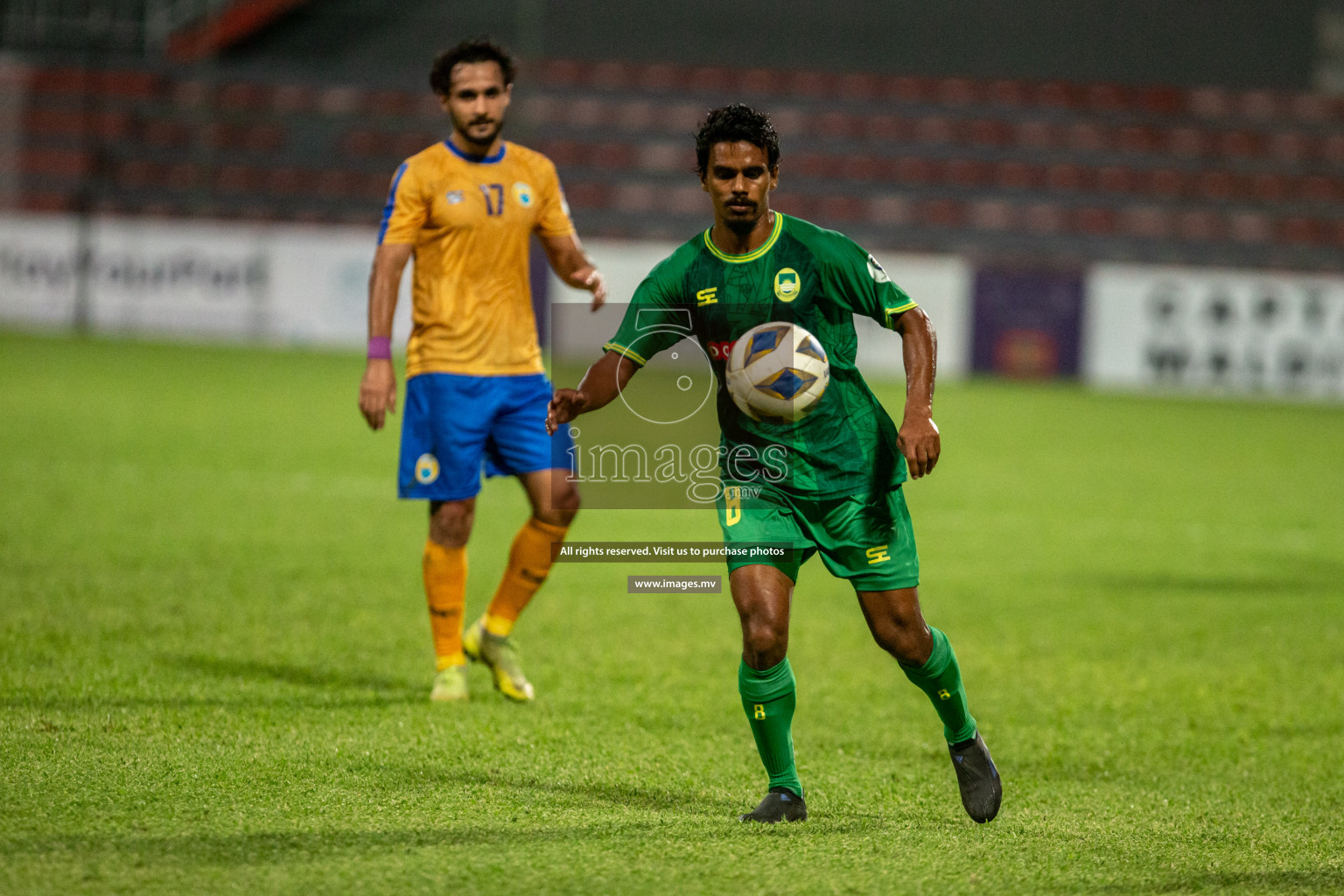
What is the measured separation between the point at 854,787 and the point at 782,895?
3.71 ft

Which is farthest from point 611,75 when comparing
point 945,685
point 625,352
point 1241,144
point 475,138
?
point 945,685

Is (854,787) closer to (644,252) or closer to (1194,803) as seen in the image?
(1194,803)

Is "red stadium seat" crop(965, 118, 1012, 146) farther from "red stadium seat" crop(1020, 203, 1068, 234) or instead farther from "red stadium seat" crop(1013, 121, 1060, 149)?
"red stadium seat" crop(1020, 203, 1068, 234)

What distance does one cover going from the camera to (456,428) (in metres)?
5.45

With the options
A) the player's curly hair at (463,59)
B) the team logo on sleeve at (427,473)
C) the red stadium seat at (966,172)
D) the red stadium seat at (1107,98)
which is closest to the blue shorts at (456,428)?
the team logo on sleeve at (427,473)

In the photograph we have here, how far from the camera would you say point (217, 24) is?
91.6ft

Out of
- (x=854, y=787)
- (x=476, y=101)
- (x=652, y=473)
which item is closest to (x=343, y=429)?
(x=652, y=473)

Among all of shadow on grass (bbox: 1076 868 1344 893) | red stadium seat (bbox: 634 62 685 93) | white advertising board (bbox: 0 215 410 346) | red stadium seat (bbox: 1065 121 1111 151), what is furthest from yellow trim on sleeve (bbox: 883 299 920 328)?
red stadium seat (bbox: 634 62 685 93)

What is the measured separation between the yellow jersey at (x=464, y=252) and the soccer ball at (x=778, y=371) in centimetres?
165

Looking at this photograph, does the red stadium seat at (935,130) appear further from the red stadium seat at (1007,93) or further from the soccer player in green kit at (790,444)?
the soccer player in green kit at (790,444)

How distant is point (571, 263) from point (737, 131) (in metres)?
1.89

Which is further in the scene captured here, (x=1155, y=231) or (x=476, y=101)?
(x=1155, y=231)

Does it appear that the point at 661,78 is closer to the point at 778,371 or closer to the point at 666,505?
the point at 666,505

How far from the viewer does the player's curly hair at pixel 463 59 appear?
535cm
